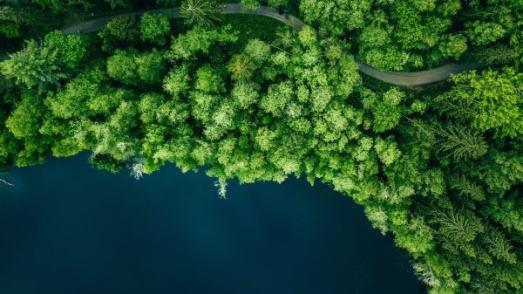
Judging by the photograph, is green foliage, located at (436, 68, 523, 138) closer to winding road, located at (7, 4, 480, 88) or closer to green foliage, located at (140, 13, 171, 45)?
winding road, located at (7, 4, 480, 88)

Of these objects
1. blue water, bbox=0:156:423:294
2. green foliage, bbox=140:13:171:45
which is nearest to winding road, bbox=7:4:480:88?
green foliage, bbox=140:13:171:45

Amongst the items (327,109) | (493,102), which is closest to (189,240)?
(327,109)

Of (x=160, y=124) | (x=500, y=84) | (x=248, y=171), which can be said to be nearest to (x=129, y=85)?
(x=160, y=124)

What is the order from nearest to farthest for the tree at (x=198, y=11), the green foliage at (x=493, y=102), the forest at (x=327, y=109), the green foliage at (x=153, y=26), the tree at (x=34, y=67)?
the tree at (x=34, y=67) < the green foliage at (x=493, y=102) < the forest at (x=327, y=109) < the tree at (x=198, y=11) < the green foliage at (x=153, y=26)

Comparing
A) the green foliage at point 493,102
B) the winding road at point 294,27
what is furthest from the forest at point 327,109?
the winding road at point 294,27

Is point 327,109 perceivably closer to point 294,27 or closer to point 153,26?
point 294,27

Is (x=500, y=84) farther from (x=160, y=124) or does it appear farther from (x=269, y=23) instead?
(x=160, y=124)

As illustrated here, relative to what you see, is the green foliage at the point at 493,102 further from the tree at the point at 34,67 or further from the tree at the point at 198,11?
the tree at the point at 34,67
